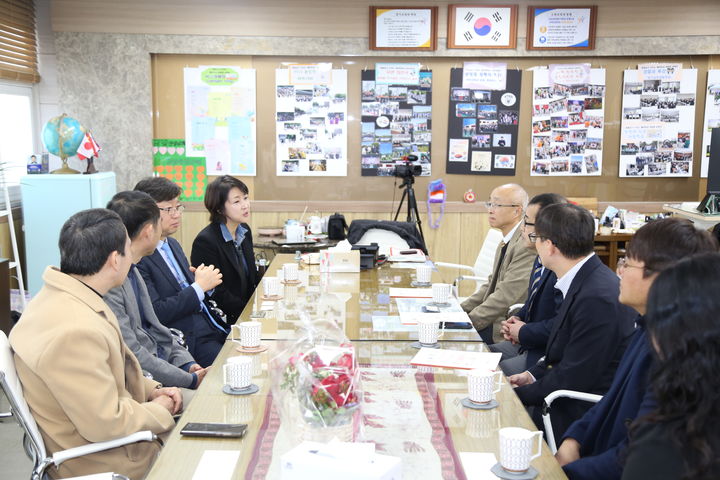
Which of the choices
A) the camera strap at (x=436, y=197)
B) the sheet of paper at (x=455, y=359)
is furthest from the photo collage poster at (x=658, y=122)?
the sheet of paper at (x=455, y=359)

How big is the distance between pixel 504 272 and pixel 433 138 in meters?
2.78

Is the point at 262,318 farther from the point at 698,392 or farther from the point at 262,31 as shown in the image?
the point at 262,31

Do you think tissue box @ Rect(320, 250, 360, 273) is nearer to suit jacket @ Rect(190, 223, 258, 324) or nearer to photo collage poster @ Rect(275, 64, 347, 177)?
suit jacket @ Rect(190, 223, 258, 324)

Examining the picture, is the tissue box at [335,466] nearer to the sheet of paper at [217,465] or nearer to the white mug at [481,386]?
the sheet of paper at [217,465]

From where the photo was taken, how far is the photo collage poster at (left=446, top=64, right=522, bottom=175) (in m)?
6.44

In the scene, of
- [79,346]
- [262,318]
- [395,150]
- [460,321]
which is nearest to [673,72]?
[395,150]

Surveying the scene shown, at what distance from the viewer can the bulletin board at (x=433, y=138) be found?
21.1 ft

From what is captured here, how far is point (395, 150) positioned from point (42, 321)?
16.0 ft

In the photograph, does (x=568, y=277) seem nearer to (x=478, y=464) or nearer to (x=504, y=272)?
(x=504, y=272)

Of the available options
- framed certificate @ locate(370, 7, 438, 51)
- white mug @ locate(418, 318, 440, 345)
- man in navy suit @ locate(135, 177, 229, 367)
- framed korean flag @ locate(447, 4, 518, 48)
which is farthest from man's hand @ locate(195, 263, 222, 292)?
framed korean flag @ locate(447, 4, 518, 48)

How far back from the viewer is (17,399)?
1.92 meters

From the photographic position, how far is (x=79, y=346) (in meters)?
1.91

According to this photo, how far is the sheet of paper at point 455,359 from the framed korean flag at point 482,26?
4311mm

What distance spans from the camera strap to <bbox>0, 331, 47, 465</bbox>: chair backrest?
4.86m
